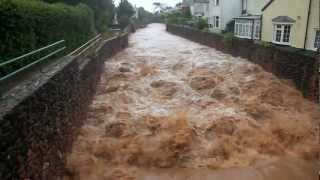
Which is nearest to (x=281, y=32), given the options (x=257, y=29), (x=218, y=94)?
(x=257, y=29)

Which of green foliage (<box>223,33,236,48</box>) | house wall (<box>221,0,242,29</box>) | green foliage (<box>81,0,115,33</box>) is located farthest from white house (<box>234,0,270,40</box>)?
green foliage (<box>81,0,115,33</box>)

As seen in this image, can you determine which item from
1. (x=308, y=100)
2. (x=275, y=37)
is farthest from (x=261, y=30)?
(x=308, y=100)

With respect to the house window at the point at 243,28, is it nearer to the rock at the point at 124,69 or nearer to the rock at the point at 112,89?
the rock at the point at 124,69

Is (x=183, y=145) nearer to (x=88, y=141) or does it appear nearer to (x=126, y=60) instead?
(x=88, y=141)

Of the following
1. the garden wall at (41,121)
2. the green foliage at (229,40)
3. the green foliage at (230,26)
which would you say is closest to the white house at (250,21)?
the green foliage at (230,26)

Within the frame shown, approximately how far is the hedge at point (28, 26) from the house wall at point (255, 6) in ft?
74.2

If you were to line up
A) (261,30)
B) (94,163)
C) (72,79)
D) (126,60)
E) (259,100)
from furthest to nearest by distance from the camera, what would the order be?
(261,30) < (126,60) < (259,100) < (72,79) < (94,163)

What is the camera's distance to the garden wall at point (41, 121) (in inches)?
211

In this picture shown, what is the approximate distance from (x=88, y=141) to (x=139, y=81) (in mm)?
8298

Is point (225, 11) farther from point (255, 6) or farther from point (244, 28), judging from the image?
point (244, 28)

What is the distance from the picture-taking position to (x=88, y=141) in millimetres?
11141

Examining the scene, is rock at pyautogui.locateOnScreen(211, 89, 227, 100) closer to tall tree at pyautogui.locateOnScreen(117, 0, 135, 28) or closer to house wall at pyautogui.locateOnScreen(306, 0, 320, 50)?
house wall at pyautogui.locateOnScreen(306, 0, 320, 50)

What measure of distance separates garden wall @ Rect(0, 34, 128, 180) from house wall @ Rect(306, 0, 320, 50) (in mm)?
17015

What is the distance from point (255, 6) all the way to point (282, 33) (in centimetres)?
1015
